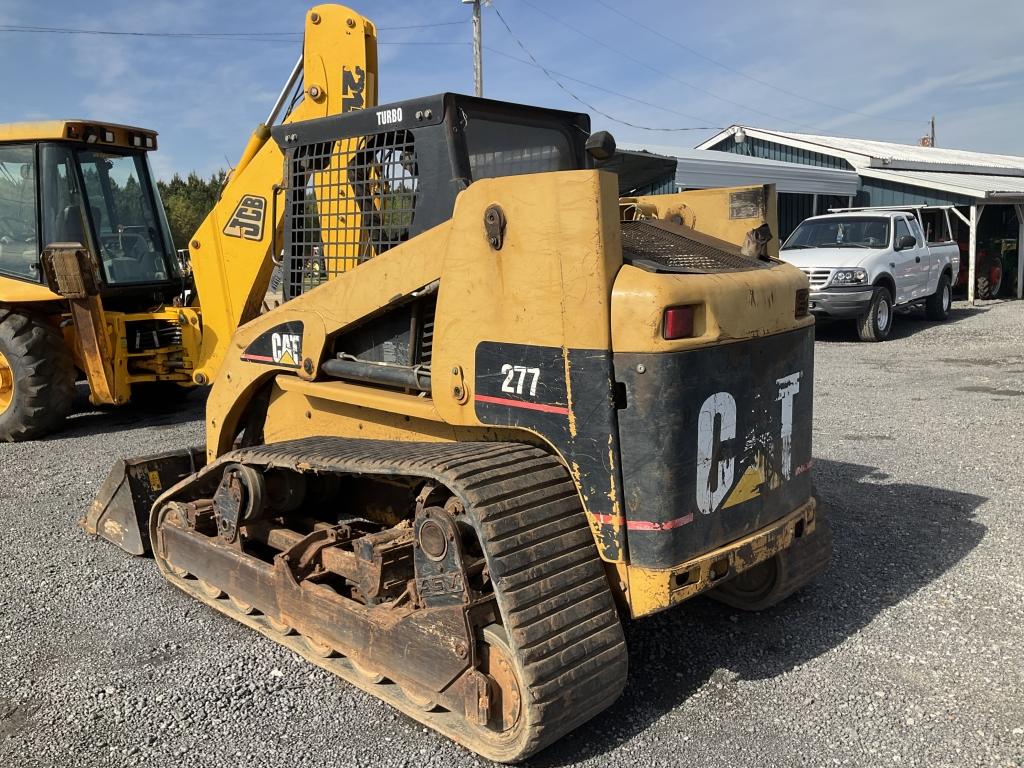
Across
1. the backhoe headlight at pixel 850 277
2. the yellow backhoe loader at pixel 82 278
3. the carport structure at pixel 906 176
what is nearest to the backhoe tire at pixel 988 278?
the carport structure at pixel 906 176

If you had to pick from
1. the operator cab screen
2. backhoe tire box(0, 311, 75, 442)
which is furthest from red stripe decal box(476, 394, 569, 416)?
backhoe tire box(0, 311, 75, 442)

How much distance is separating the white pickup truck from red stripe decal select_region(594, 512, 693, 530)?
34.4 ft

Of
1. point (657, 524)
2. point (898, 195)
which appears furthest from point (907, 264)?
point (657, 524)

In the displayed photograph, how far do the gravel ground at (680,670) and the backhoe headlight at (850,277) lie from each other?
752cm

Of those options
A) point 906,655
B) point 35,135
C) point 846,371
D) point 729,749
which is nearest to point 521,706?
point 729,749

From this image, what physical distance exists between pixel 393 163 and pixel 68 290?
4858 mm

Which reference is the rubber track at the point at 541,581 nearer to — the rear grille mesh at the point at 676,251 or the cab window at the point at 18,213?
the rear grille mesh at the point at 676,251

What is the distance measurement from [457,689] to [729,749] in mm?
950

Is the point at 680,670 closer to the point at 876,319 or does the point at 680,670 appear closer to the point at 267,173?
the point at 267,173

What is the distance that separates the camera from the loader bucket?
4.69 m

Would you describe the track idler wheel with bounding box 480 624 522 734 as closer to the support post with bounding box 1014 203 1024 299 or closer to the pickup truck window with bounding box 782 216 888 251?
the pickup truck window with bounding box 782 216 888 251

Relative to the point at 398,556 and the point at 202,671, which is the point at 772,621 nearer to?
the point at 398,556

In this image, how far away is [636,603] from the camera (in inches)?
112

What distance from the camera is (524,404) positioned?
2947 millimetres
